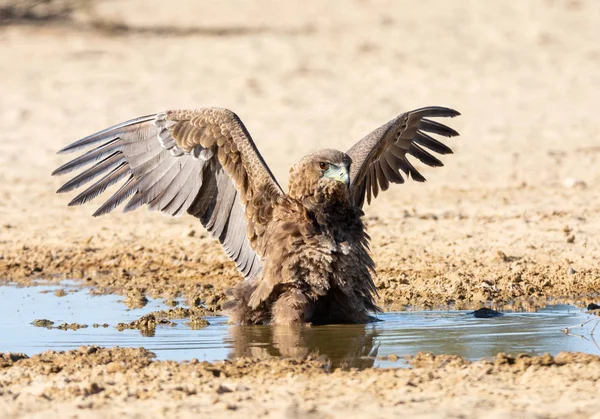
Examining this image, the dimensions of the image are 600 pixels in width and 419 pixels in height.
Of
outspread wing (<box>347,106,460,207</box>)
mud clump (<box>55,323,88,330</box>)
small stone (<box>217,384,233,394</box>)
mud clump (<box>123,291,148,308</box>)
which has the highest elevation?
outspread wing (<box>347,106,460,207</box>)

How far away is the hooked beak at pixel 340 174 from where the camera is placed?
24.9 feet

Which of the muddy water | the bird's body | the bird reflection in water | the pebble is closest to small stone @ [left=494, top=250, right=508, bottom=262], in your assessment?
the muddy water

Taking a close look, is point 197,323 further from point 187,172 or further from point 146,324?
point 187,172

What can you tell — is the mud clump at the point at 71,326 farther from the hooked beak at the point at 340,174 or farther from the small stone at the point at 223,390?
the small stone at the point at 223,390

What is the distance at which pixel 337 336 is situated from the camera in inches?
290

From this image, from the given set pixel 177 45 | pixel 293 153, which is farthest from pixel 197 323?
pixel 177 45

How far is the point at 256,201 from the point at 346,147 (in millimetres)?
6502

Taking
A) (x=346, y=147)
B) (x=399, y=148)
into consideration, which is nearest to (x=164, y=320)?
(x=399, y=148)

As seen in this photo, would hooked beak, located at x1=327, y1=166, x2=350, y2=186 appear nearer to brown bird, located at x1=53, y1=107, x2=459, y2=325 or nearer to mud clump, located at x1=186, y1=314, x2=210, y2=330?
brown bird, located at x1=53, y1=107, x2=459, y2=325

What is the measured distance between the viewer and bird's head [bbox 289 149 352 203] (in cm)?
759

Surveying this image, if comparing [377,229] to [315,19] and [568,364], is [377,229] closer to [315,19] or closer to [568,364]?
[568,364]

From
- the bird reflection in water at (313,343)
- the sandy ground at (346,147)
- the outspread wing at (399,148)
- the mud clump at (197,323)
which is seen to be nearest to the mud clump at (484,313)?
the sandy ground at (346,147)

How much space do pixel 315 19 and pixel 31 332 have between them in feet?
48.6

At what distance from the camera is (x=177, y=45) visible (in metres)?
19.3
